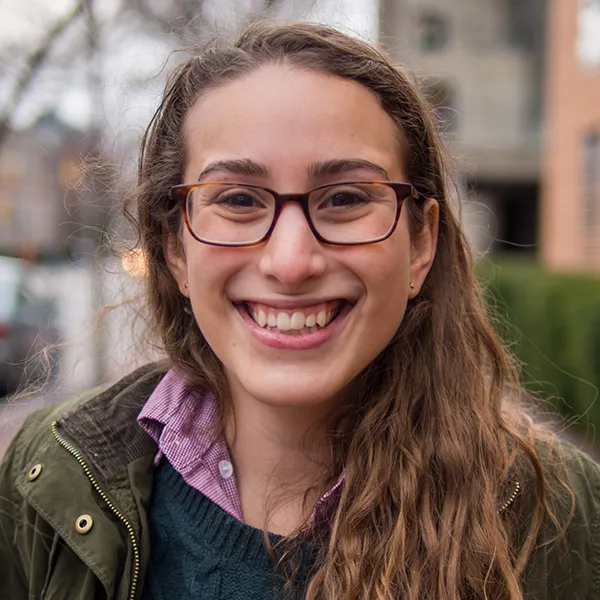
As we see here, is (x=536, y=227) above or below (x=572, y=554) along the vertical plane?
below

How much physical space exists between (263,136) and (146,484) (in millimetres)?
912

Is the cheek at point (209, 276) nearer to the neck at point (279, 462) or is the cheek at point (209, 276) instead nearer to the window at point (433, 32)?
the neck at point (279, 462)

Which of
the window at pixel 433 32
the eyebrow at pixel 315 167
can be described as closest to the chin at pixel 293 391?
the eyebrow at pixel 315 167

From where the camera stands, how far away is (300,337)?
5.23 feet

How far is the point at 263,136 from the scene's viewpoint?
61.6 inches

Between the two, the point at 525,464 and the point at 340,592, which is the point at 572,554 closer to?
the point at 525,464

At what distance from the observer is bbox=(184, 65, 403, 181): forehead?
1561 millimetres

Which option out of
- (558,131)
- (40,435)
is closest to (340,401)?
(40,435)

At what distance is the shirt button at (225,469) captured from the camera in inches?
72.5

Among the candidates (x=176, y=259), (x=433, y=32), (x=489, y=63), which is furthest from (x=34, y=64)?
(x=433, y=32)

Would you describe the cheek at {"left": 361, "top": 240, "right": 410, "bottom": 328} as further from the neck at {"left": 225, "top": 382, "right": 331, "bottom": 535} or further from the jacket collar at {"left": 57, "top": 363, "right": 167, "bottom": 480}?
the jacket collar at {"left": 57, "top": 363, "right": 167, "bottom": 480}

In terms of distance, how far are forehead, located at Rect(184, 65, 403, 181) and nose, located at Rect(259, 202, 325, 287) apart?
0.34 feet

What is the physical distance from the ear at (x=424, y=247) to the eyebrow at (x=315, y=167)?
0.82 feet

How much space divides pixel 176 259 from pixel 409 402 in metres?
0.70
